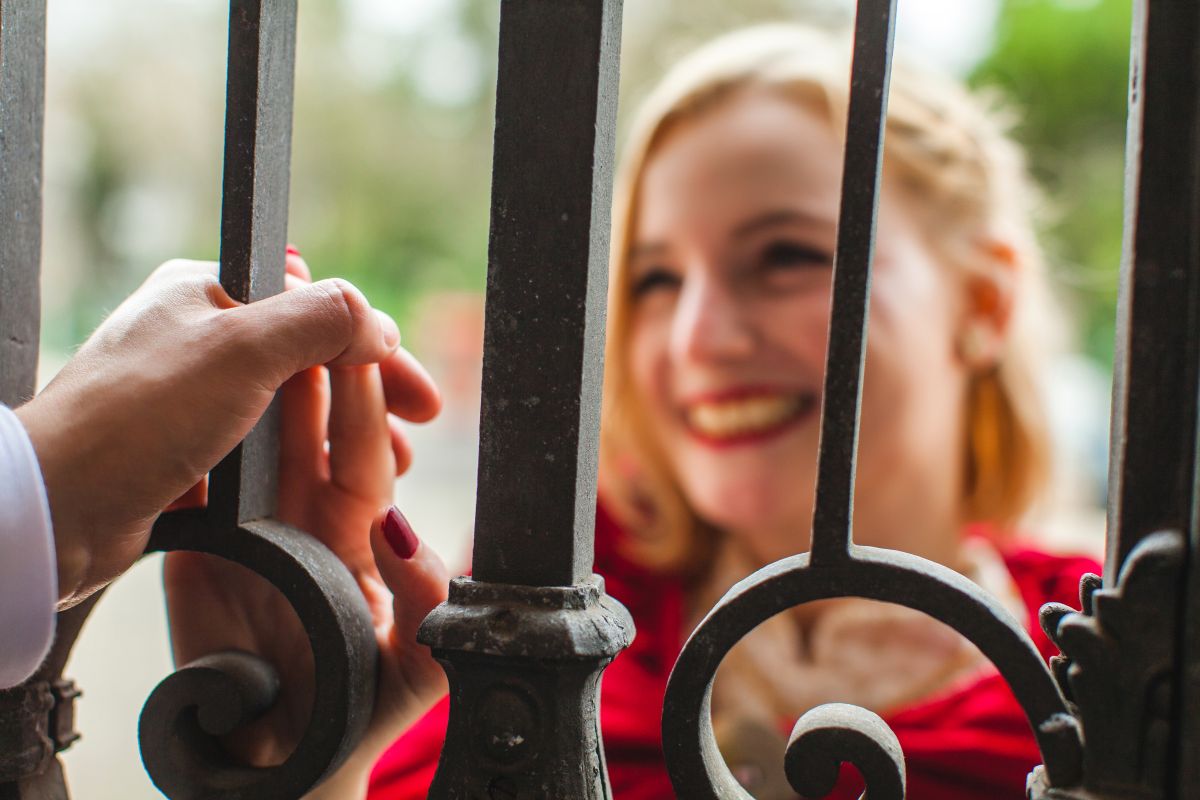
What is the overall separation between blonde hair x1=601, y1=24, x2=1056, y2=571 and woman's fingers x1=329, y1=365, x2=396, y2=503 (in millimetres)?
1003

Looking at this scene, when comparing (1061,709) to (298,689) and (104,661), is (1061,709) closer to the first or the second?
(298,689)

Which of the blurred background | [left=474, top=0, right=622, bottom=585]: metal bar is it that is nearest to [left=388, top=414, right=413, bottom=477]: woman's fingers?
[left=474, top=0, right=622, bottom=585]: metal bar

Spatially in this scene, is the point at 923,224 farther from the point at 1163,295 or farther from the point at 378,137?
the point at 378,137

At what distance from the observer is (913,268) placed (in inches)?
59.6

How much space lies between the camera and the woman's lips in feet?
4.76

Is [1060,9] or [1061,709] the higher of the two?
[1060,9]

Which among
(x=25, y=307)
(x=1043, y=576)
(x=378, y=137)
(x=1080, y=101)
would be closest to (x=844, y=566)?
(x=25, y=307)

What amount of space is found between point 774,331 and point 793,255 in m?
0.11

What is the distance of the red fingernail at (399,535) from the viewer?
0.59 metres

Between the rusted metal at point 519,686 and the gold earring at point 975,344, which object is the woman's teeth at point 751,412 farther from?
the rusted metal at point 519,686

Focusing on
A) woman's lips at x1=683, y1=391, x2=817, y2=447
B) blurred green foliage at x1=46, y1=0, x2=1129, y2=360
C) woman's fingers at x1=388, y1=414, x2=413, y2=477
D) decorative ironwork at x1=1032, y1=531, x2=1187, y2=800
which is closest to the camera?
decorative ironwork at x1=1032, y1=531, x2=1187, y2=800

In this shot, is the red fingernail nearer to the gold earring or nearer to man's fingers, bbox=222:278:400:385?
man's fingers, bbox=222:278:400:385

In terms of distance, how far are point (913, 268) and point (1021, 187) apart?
0.52 m

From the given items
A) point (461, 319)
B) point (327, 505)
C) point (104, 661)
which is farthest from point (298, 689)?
point (461, 319)
